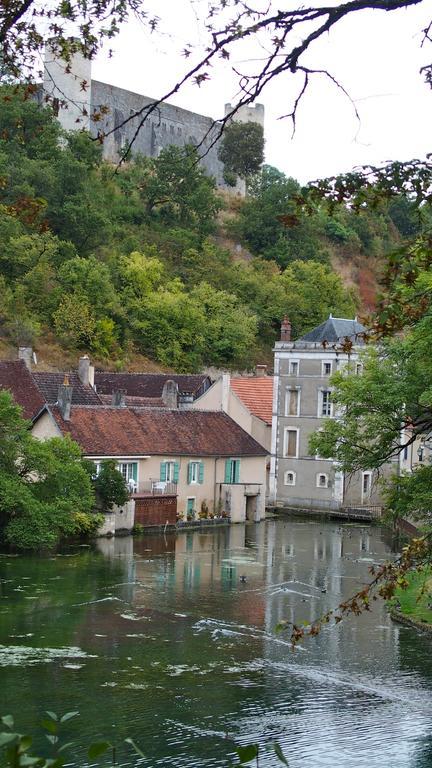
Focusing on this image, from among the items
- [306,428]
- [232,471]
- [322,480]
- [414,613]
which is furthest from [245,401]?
[414,613]

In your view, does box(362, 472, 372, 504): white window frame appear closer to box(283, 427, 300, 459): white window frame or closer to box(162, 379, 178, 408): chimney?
box(283, 427, 300, 459): white window frame

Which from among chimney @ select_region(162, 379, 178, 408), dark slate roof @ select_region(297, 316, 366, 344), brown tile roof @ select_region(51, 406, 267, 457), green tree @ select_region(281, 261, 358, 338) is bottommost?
brown tile roof @ select_region(51, 406, 267, 457)

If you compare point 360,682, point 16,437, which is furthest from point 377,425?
point 16,437

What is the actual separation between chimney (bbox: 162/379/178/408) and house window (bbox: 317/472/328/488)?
7.48 m

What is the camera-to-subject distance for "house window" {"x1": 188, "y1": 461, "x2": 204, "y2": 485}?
4147 cm

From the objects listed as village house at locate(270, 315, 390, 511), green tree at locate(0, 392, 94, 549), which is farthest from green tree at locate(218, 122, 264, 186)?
green tree at locate(0, 392, 94, 549)

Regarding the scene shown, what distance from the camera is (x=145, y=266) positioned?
5941 cm

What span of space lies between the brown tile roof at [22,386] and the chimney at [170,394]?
7.01m

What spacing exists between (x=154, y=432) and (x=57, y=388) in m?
3.93

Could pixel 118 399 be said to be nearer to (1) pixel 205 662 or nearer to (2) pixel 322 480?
(2) pixel 322 480

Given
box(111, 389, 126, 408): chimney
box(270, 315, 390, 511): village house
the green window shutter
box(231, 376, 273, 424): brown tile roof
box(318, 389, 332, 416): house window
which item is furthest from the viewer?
box(231, 376, 273, 424): brown tile roof

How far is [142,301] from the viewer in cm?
5766

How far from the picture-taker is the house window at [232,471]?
43.2 meters

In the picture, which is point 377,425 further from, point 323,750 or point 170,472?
point 170,472
